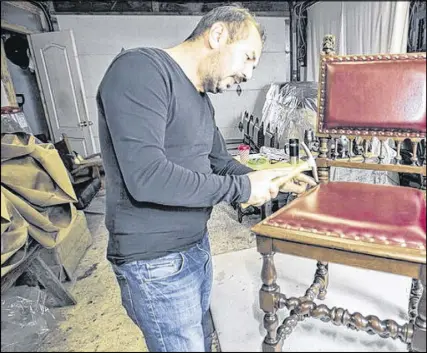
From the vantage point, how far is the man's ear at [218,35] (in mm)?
572

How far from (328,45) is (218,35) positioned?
1.20 ft

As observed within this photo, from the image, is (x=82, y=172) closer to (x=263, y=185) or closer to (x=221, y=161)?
(x=221, y=161)

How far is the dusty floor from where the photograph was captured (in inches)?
19.1

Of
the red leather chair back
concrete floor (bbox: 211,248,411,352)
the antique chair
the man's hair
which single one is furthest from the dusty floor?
the red leather chair back

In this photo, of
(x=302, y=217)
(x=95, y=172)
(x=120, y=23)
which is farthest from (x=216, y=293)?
(x=120, y=23)

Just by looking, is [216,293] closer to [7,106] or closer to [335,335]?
[335,335]

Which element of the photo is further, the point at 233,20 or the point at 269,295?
the point at 269,295

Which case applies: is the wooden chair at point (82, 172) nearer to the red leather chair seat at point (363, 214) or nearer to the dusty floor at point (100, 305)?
the dusty floor at point (100, 305)

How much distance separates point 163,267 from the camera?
2.16 ft

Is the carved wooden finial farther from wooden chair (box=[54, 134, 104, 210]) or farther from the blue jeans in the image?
wooden chair (box=[54, 134, 104, 210])

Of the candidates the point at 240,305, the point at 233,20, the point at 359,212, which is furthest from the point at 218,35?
the point at 240,305

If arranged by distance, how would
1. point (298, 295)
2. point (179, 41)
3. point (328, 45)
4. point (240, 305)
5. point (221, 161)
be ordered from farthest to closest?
point (179, 41) → point (298, 295) → point (240, 305) → point (221, 161) → point (328, 45)

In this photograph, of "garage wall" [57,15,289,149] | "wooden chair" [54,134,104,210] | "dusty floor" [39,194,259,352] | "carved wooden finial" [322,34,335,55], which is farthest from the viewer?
"garage wall" [57,15,289,149]

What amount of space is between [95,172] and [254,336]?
93.2 inches
